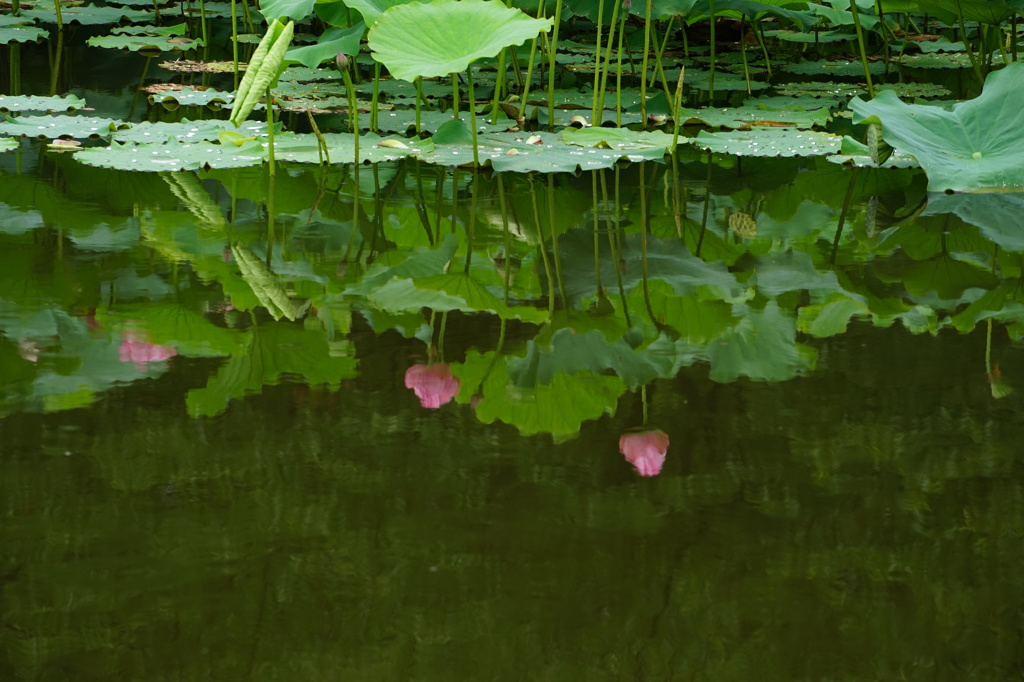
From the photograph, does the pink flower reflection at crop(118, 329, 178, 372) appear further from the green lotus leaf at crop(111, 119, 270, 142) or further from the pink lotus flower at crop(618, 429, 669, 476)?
the green lotus leaf at crop(111, 119, 270, 142)

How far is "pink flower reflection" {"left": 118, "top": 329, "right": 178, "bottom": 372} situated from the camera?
4.10 feet

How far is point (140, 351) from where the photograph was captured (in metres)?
1.28

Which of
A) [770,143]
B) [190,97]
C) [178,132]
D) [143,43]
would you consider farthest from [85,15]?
[770,143]

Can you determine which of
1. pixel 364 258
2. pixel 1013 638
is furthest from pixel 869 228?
pixel 1013 638

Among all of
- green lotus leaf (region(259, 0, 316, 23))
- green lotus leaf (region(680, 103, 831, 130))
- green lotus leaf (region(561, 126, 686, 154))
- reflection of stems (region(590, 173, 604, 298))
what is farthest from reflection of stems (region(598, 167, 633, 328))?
green lotus leaf (region(259, 0, 316, 23))

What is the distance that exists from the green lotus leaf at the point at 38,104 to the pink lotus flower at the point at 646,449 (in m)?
2.79

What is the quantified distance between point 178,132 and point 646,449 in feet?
7.26

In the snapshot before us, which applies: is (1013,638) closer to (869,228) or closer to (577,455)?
(577,455)

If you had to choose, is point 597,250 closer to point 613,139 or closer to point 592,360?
point 592,360

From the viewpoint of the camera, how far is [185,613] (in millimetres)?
743

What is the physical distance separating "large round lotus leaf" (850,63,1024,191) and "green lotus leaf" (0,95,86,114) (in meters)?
2.39

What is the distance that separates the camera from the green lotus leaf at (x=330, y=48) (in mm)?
2844

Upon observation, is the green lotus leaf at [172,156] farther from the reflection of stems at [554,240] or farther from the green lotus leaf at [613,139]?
the green lotus leaf at [613,139]

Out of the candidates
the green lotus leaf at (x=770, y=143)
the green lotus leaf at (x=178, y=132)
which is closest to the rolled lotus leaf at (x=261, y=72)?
the green lotus leaf at (x=178, y=132)
